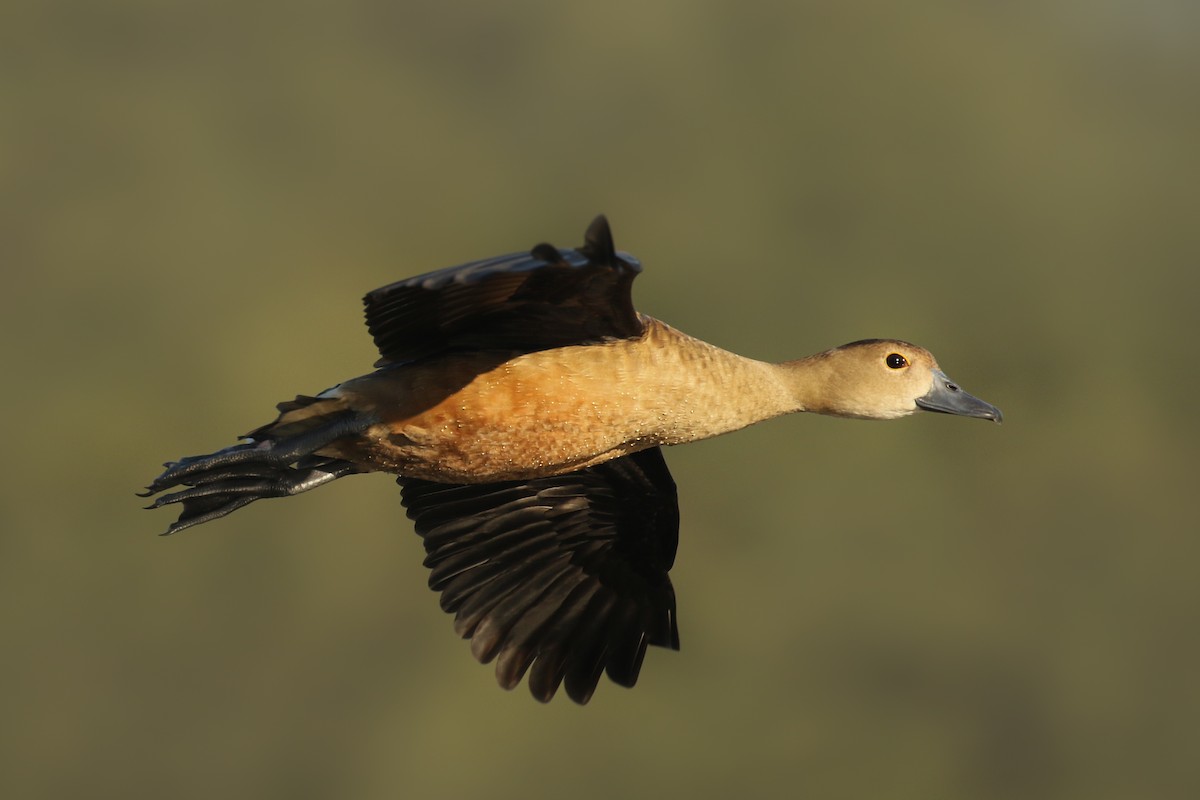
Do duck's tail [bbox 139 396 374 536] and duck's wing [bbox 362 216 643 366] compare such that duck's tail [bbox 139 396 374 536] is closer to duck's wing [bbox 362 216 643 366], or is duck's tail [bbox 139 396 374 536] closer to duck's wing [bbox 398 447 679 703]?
duck's wing [bbox 362 216 643 366]

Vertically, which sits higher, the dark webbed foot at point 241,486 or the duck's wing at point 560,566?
the dark webbed foot at point 241,486

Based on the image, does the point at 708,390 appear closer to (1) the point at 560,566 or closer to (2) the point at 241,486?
(1) the point at 560,566

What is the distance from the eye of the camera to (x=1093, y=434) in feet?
122

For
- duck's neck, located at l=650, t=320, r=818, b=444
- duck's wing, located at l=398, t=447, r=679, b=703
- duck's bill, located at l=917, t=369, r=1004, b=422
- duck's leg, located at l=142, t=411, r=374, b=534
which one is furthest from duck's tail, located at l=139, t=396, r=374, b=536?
duck's bill, located at l=917, t=369, r=1004, b=422

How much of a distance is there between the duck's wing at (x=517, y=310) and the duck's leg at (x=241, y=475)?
0.57 metres

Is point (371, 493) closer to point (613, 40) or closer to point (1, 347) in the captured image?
point (1, 347)

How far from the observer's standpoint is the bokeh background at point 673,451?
91.5 ft

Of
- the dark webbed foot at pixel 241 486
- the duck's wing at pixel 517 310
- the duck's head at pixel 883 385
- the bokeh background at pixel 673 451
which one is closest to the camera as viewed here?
the duck's wing at pixel 517 310

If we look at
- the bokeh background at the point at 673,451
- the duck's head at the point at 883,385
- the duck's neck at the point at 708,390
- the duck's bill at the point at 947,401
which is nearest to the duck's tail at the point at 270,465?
the duck's neck at the point at 708,390

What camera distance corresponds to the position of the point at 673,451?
3234 cm

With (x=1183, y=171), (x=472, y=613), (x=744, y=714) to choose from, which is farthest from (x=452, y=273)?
(x=1183, y=171)

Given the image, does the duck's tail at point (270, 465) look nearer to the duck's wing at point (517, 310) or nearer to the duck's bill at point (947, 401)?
the duck's wing at point (517, 310)

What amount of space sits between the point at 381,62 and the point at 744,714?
→ 1140 inches

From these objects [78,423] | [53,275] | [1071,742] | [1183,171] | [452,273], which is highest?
[1183,171]
